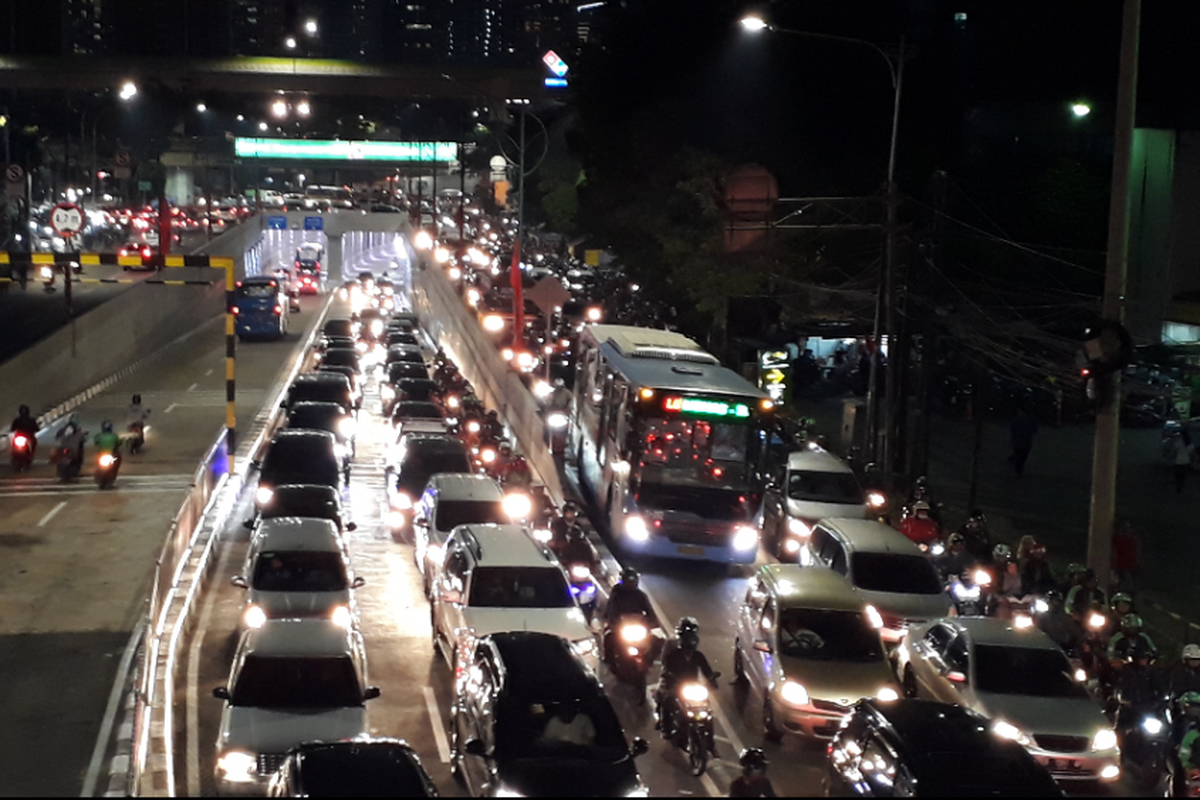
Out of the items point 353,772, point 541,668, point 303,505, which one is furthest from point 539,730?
point 303,505

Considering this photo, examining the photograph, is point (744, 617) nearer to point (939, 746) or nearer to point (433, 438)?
point (939, 746)

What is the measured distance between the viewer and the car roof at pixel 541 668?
39.8 feet

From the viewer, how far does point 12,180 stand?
43875 mm

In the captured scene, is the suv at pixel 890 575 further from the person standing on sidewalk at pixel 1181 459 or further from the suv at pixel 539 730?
the person standing on sidewalk at pixel 1181 459

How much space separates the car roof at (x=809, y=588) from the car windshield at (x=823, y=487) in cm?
736

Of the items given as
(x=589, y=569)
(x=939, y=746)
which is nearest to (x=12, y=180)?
(x=589, y=569)

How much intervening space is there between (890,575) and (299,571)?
724cm

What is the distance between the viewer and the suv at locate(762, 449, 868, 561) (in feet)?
77.9

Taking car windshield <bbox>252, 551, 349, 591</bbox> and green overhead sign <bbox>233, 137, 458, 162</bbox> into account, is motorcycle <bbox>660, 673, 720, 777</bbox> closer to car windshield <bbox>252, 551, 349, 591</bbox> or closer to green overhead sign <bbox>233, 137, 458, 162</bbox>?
car windshield <bbox>252, 551, 349, 591</bbox>

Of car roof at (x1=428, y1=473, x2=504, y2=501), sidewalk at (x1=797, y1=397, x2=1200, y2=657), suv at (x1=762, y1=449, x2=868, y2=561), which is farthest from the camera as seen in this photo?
suv at (x1=762, y1=449, x2=868, y2=561)

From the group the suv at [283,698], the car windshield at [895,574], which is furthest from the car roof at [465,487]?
the suv at [283,698]

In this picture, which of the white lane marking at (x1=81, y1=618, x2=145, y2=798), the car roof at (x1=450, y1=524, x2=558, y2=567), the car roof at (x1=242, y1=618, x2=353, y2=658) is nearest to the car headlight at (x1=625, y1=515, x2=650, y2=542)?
the car roof at (x1=450, y1=524, x2=558, y2=567)

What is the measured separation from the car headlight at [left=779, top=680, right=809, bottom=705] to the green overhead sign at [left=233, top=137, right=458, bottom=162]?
102278 mm

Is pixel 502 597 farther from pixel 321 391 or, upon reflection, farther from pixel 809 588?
pixel 321 391
